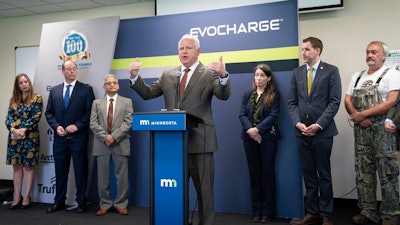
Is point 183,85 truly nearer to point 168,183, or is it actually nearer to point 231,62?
point 168,183

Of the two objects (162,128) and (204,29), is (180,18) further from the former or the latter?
(162,128)

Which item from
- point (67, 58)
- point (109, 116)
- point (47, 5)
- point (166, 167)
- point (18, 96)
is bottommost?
point (166, 167)

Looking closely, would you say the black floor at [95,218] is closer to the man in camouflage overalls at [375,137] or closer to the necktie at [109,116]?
the man in camouflage overalls at [375,137]

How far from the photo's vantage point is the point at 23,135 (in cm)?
394

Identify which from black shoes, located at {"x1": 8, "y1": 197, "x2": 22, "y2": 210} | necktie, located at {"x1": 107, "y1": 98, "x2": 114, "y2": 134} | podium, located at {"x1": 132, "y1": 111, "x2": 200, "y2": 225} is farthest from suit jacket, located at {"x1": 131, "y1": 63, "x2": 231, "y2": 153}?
black shoes, located at {"x1": 8, "y1": 197, "x2": 22, "y2": 210}

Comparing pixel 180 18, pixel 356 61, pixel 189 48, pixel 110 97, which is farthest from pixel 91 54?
pixel 356 61

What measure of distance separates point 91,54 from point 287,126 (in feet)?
8.54

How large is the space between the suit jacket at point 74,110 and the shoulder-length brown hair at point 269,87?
2043 millimetres

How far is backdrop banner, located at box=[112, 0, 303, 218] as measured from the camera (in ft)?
11.6

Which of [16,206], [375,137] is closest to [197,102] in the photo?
[375,137]

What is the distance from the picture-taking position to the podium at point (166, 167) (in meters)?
2.14

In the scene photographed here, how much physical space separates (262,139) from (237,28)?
1.31m

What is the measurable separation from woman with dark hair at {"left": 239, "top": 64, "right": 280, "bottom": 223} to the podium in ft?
4.22

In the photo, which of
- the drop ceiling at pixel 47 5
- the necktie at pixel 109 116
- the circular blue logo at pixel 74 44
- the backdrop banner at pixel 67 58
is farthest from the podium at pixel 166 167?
the drop ceiling at pixel 47 5
